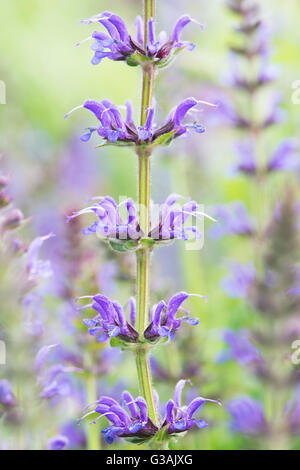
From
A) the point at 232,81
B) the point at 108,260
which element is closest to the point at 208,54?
the point at 232,81

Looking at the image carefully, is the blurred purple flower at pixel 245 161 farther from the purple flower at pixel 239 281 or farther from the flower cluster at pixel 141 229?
the flower cluster at pixel 141 229

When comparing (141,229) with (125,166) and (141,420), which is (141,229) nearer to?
(141,420)

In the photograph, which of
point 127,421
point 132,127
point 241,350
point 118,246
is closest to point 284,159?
point 241,350

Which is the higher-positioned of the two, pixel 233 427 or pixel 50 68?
pixel 50 68

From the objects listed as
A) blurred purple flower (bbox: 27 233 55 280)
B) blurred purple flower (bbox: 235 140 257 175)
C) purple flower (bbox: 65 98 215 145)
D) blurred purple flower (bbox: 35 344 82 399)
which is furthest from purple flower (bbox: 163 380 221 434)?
blurred purple flower (bbox: 235 140 257 175)

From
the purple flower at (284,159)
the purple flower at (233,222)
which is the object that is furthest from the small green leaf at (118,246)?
the purple flower at (284,159)

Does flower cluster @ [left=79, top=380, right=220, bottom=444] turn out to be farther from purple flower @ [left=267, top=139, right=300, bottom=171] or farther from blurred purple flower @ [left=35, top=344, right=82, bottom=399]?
purple flower @ [left=267, top=139, right=300, bottom=171]
